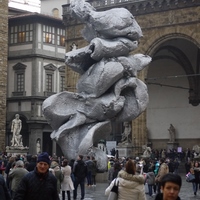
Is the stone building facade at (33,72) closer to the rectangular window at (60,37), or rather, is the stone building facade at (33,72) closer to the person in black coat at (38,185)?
the rectangular window at (60,37)

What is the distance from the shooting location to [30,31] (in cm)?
4847

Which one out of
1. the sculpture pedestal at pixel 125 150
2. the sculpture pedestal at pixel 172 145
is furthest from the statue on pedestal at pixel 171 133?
the sculpture pedestal at pixel 125 150

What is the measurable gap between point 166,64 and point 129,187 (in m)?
34.4

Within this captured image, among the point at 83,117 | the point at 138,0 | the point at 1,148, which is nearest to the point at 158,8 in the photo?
the point at 138,0

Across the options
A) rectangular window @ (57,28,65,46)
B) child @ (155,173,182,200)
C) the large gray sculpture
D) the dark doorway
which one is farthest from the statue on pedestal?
child @ (155,173,182,200)

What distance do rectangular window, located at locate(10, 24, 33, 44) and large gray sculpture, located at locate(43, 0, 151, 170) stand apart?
3149 cm

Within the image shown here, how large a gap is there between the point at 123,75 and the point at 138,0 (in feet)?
61.1

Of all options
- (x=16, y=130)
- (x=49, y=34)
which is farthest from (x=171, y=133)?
(x=49, y=34)

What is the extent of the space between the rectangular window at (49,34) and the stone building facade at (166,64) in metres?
9.11

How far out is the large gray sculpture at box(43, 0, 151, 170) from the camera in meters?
16.8

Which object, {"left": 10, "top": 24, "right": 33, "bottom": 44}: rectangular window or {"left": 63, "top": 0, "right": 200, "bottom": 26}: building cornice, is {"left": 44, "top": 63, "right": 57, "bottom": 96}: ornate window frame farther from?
{"left": 63, "top": 0, "right": 200, "bottom": 26}: building cornice

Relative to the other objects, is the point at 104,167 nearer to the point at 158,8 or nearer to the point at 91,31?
the point at 91,31

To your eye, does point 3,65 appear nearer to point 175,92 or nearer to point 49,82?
point 49,82

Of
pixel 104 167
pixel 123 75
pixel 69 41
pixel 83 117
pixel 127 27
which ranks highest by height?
pixel 69 41
